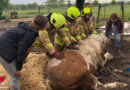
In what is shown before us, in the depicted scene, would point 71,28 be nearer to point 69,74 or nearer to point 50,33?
point 50,33

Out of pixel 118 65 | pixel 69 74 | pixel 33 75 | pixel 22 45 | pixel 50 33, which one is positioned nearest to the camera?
pixel 22 45

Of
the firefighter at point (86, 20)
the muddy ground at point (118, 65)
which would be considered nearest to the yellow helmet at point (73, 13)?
the firefighter at point (86, 20)

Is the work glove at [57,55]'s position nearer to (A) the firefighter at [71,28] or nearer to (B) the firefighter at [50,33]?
(B) the firefighter at [50,33]

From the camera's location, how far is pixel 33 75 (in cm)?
395

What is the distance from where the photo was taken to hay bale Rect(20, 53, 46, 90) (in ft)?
11.9

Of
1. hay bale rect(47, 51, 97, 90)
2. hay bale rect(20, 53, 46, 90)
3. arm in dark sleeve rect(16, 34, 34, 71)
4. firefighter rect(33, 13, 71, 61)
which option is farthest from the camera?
hay bale rect(20, 53, 46, 90)

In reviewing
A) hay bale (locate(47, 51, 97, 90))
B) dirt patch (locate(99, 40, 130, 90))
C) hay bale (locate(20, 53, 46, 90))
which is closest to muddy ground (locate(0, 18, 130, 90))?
dirt patch (locate(99, 40, 130, 90))

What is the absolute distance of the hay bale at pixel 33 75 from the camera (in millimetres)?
3638

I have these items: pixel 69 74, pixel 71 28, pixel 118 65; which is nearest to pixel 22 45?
pixel 69 74

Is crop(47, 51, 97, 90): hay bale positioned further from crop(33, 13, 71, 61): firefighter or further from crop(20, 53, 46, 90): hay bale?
crop(20, 53, 46, 90): hay bale

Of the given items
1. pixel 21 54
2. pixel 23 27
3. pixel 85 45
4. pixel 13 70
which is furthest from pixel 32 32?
pixel 85 45

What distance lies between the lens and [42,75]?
398cm

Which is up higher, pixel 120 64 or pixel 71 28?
pixel 71 28

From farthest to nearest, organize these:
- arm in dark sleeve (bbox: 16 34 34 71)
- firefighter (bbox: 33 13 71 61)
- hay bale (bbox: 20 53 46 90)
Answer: hay bale (bbox: 20 53 46 90)
firefighter (bbox: 33 13 71 61)
arm in dark sleeve (bbox: 16 34 34 71)
